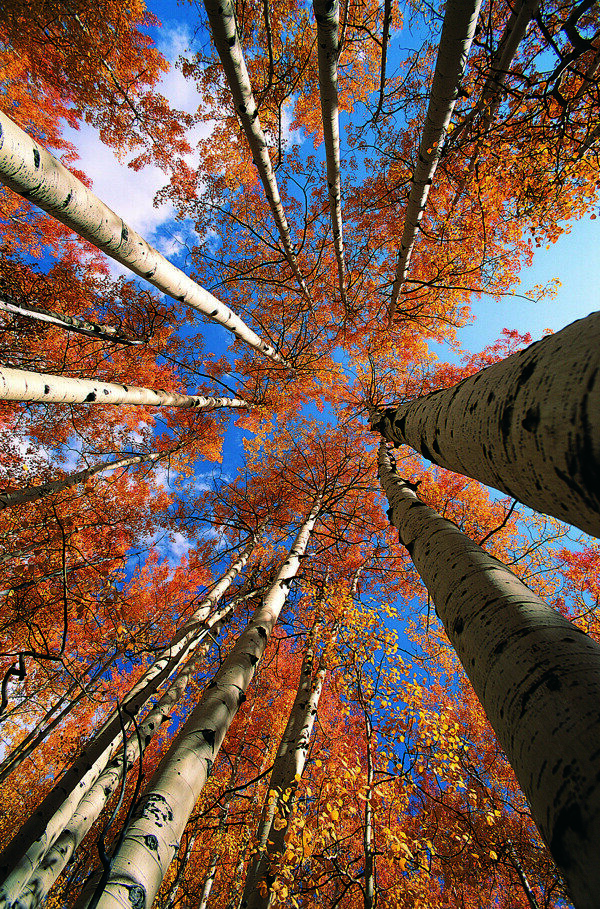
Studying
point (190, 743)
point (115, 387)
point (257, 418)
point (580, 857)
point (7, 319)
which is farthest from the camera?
point (257, 418)

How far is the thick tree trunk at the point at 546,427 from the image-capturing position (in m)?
0.79

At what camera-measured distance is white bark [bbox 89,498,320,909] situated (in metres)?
1.30

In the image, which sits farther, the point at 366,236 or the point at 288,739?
the point at 366,236

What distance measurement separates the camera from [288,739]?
356 centimetres

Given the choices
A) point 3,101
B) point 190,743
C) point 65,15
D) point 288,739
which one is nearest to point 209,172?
point 65,15

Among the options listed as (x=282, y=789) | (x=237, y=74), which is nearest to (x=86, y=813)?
(x=282, y=789)

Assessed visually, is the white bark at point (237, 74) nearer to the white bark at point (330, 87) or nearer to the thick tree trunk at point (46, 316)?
the white bark at point (330, 87)

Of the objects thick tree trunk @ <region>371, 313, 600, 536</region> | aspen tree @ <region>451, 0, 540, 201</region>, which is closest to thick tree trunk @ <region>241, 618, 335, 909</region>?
thick tree trunk @ <region>371, 313, 600, 536</region>

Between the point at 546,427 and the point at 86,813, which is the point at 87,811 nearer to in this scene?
the point at 86,813

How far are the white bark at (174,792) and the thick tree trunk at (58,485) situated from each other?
4699mm

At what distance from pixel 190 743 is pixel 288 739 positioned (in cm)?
238

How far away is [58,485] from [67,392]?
330cm

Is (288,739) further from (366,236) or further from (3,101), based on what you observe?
(3,101)

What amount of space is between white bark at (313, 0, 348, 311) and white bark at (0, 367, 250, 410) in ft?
13.9
